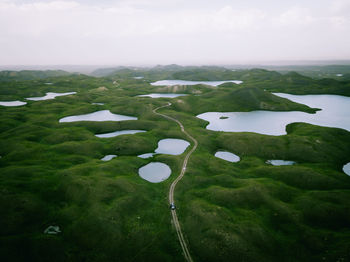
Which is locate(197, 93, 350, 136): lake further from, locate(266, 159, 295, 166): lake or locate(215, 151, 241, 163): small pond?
locate(266, 159, 295, 166): lake

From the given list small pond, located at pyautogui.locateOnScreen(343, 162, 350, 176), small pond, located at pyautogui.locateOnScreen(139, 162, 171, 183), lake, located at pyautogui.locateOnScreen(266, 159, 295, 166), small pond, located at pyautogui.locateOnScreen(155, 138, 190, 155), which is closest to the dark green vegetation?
small pond, located at pyautogui.locateOnScreen(343, 162, 350, 176)

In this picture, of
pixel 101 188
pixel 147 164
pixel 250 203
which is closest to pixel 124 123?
pixel 147 164

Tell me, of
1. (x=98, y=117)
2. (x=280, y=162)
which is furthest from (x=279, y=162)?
(x=98, y=117)

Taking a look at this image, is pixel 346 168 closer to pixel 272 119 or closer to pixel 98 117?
pixel 272 119

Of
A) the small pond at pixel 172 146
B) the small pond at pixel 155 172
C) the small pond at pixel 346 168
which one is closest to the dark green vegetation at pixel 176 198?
the small pond at pixel 346 168

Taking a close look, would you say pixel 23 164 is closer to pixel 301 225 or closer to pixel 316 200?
pixel 301 225
